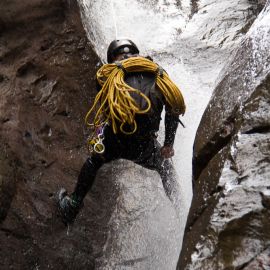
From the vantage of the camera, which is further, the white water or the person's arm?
the white water

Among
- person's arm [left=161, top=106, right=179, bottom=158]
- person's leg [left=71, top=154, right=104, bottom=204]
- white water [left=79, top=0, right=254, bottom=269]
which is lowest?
white water [left=79, top=0, right=254, bottom=269]

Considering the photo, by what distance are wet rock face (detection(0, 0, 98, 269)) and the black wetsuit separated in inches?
20.4

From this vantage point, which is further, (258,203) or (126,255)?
(126,255)

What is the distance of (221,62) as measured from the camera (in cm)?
700

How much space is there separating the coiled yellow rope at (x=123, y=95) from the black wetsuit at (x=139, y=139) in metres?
0.07

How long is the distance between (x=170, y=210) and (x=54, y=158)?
1.33 metres

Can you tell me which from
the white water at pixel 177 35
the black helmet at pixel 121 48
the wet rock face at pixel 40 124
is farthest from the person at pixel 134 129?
the white water at pixel 177 35

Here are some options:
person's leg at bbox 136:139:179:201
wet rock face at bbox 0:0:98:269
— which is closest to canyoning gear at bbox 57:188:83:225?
wet rock face at bbox 0:0:98:269

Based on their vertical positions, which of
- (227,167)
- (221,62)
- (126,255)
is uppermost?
(227,167)

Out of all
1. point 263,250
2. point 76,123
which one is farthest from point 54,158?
point 263,250

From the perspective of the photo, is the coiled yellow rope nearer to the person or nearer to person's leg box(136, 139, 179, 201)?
the person

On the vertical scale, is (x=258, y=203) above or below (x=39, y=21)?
above

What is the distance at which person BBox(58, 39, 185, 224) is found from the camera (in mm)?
4680

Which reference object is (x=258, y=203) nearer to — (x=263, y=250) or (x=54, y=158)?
(x=263, y=250)
